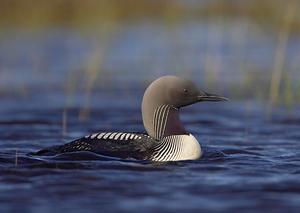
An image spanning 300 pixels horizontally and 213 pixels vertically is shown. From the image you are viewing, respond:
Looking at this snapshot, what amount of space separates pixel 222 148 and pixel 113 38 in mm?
8289

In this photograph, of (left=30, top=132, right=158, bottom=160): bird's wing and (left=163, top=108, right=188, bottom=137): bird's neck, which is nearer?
(left=30, top=132, right=158, bottom=160): bird's wing

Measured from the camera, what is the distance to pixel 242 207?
5.61 metres

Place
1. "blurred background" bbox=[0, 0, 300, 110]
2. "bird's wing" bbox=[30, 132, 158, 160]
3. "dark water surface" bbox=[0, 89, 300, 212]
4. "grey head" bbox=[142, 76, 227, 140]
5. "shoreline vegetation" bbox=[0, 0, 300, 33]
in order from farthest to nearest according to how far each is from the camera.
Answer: "shoreline vegetation" bbox=[0, 0, 300, 33] < "blurred background" bbox=[0, 0, 300, 110] < "grey head" bbox=[142, 76, 227, 140] < "bird's wing" bbox=[30, 132, 158, 160] < "dark water surface" bbox=[0, 89, 300, 212]

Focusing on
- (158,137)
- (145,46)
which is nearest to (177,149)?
(158,137)

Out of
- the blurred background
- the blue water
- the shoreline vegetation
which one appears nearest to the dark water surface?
the blue water

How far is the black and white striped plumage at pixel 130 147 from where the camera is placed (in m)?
7.11

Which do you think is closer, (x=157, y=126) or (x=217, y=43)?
(x=157, y=126)

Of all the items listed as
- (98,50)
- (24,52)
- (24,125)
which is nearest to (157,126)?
(24,125)

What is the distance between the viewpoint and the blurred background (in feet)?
39.8

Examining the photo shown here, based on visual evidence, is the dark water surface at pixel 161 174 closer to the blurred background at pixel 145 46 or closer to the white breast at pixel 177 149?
the white breast at pixel 177 149

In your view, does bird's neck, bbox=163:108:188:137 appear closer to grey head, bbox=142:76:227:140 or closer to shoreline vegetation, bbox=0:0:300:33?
grey head, bbox=142:76:227:140

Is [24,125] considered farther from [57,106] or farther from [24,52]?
[24,52]

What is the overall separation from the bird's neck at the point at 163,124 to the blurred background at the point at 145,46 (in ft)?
8.26

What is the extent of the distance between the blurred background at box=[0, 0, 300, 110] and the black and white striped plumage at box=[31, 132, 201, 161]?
2.77 m
